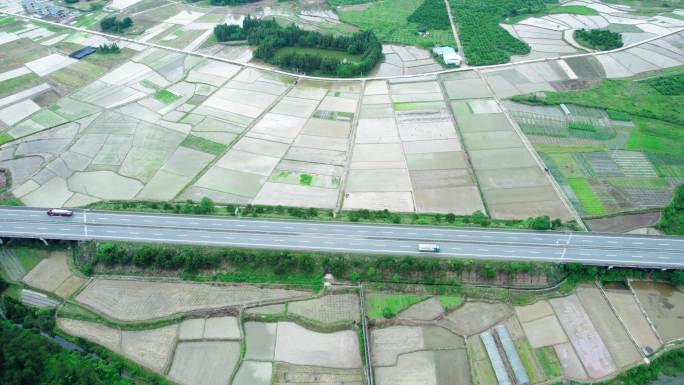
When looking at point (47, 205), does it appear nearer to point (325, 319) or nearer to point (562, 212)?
point (325, 319)

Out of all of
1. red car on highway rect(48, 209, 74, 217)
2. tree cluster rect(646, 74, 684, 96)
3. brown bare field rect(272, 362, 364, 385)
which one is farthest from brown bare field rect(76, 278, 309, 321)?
tree cluster rect(646, 74, 684, 96)

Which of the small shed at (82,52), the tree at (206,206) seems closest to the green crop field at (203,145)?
the tree at (206,206)

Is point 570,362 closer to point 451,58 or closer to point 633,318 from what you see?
point 633,318

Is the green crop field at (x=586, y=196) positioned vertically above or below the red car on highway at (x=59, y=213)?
above

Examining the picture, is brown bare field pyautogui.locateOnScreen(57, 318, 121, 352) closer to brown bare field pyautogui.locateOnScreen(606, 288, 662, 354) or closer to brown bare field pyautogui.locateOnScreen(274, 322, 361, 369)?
brown bare field pyautogui.locateOnScreen(274, 322, 361, 369)

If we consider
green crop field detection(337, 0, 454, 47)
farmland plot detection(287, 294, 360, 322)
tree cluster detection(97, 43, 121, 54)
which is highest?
green crop field detection(337, 0, 454, 47)

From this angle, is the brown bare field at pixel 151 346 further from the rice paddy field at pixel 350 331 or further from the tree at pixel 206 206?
the tree at pixel 206 206

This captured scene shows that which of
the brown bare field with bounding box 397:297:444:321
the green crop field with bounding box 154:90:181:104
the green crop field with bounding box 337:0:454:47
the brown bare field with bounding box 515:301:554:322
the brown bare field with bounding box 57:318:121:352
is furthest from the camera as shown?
the green crop field with bounding box 337:0:454:47

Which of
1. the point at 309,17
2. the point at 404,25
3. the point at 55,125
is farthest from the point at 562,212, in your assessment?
the point at 309,17

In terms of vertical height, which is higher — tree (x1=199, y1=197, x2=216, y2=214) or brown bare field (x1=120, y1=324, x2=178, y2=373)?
tree (x1=199, y1=197, x2=216, y2=214)
